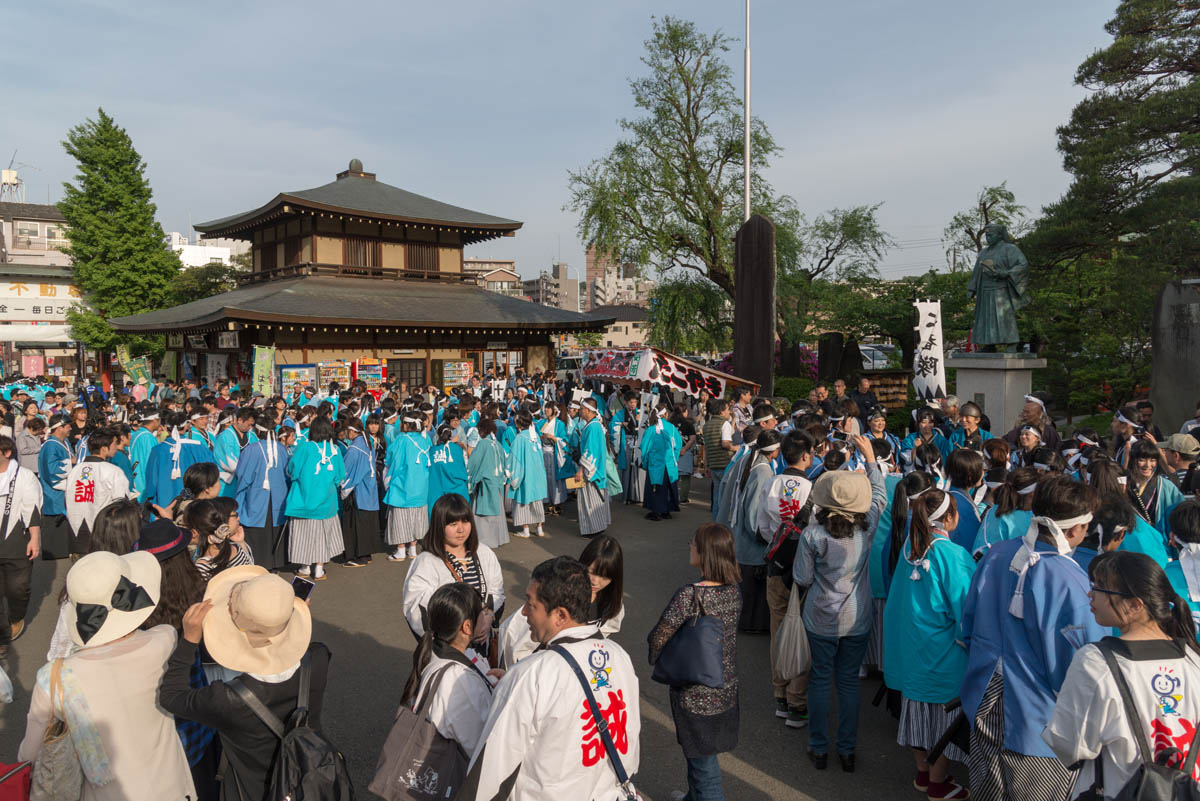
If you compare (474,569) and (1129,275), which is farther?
(1129,275)

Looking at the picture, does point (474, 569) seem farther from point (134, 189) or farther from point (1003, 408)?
point (134, 189)

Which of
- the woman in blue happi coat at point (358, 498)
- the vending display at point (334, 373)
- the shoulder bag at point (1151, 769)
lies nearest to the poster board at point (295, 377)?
the vending display at point (334, 373)

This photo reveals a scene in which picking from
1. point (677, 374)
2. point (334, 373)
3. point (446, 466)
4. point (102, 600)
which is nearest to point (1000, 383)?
point (677, 374)

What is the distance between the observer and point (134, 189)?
1177 inches

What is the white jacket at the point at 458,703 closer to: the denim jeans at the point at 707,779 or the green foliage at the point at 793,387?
the denim jeans at the point at 707,779

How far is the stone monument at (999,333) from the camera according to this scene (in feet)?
36.1

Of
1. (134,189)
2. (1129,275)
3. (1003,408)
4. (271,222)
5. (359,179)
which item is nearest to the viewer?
(1003,408)

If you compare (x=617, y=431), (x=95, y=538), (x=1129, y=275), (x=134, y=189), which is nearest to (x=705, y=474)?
(x=617, y=431)

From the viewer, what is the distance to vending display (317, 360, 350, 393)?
798 inches

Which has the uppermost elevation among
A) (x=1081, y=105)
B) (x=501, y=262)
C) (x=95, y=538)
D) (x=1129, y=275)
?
(x=501, y=262)

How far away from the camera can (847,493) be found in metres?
3.76

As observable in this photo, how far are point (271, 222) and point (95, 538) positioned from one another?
23261mm

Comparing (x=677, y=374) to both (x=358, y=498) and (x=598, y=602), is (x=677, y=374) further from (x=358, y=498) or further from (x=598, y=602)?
(x=598, y=602)

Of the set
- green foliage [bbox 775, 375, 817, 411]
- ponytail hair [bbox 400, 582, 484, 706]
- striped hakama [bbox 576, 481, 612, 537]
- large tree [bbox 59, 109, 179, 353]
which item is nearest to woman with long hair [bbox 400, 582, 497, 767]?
ponytail hair [bbox 400, 582, 484, 706]
